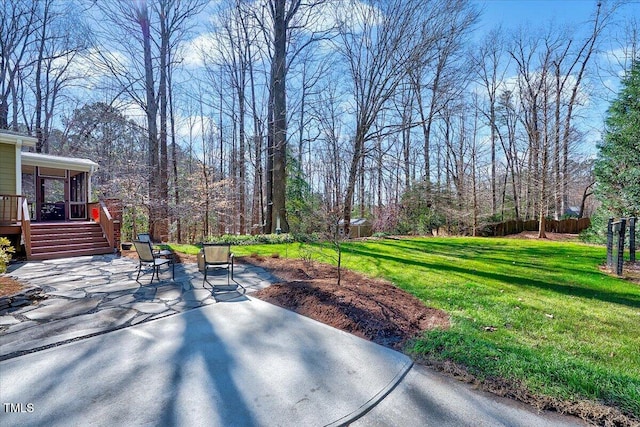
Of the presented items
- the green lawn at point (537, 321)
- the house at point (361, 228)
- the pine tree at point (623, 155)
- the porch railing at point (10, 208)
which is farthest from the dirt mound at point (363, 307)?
the house at point (361, 228)

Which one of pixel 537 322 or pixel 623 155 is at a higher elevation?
pixel 623 155

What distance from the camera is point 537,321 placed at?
3.81m

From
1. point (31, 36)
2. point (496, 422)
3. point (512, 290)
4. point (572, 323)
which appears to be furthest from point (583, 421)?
point (31, 36)

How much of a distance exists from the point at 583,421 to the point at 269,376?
7.70ft

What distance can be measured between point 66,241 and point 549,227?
2400 centimetres

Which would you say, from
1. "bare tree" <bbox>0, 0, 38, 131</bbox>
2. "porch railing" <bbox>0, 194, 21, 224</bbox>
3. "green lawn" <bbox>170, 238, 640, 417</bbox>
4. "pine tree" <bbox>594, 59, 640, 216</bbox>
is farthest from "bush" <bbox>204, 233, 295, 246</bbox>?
"bare tree" <bbox>0, 0, 38, 131</bbox>

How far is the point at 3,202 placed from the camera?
9078mm

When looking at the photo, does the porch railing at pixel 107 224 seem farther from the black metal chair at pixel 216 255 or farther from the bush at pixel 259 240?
the black metal chair at pixel 216 255

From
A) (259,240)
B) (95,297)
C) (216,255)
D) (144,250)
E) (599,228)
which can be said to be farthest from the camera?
(259,240)

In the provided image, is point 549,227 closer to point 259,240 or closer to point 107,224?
point 259,240

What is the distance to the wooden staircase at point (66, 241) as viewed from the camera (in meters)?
8.18

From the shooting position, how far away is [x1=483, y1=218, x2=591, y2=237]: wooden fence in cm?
1808

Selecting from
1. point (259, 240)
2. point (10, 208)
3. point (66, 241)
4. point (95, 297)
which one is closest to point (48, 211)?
point (10, 208)

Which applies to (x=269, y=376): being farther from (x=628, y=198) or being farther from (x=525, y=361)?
(x=628, y=198)
